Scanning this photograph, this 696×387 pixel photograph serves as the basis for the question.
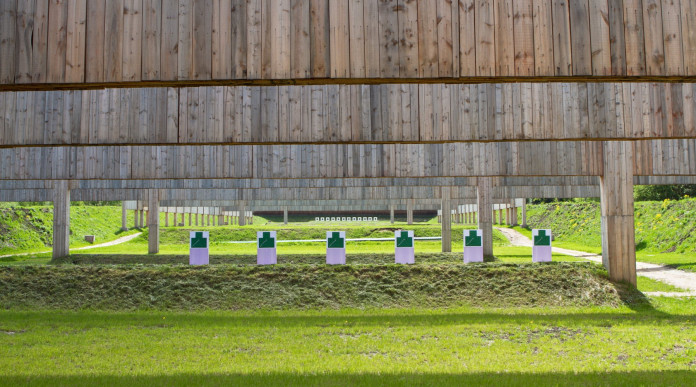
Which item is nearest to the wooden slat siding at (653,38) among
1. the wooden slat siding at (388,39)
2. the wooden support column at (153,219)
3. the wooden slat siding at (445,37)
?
the wooden slat siding at (445,37)

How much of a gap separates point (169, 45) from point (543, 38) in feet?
11.3

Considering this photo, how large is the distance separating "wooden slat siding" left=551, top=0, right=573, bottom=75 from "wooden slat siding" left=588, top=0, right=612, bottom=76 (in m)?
0.21

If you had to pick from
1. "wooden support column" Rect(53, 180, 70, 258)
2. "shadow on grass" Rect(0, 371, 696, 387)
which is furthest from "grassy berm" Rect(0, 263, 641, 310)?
"wooden support column" Rect(53, 180, 70, 258)

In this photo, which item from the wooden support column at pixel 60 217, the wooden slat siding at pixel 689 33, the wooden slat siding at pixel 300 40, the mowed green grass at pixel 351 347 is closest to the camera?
the wooden slat siding at pixel 689 33

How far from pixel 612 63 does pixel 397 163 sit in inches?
479

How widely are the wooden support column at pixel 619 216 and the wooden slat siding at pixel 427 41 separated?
12.0 m

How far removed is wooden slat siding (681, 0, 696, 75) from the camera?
4.96m

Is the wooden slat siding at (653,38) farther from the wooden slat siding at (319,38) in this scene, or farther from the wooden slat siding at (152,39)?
the wooden slat siding at (152,39)

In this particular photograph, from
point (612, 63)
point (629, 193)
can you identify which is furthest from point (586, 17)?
point (629, 193)

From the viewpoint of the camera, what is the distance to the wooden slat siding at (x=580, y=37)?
5000 mm

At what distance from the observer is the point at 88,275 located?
1488 centimetres

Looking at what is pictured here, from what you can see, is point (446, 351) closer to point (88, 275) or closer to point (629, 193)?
point (629, 193)

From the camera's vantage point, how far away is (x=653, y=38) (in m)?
5.01

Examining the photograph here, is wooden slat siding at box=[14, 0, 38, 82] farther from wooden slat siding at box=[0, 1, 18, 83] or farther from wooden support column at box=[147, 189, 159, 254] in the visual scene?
wooden support column at box=[147, 189, 159, 254]
